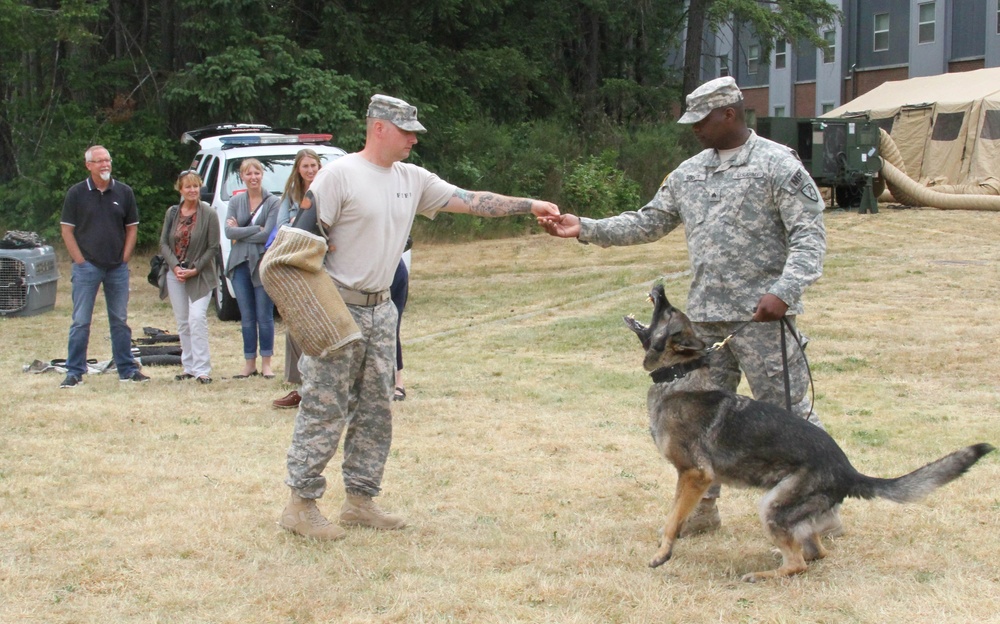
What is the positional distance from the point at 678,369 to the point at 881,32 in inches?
1384

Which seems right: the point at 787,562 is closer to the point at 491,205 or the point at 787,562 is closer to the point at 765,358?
the point at 765,358

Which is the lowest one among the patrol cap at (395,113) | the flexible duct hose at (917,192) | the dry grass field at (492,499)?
the dry grass field at (492,499)

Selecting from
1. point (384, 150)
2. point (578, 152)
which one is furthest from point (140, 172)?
point (384, 150)

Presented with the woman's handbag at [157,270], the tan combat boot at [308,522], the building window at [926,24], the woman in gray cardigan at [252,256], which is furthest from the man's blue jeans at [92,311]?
the building window at [926,24]

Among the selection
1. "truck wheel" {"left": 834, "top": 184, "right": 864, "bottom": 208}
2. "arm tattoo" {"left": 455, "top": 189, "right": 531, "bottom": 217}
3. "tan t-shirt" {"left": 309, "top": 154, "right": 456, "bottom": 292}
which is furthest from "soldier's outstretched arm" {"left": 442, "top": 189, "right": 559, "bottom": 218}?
"truck wheel" {"left": 834, "top": 184, "right": 864, "bottom": 208}

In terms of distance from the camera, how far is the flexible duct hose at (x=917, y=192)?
22.6 metres

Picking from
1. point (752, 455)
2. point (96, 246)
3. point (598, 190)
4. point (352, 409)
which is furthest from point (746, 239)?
point (598, 190)

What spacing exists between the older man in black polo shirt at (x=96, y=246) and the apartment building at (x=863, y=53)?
23.3 meters

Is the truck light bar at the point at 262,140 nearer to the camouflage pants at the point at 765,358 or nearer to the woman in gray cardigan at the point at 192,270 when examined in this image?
the woman in gray cardigan at the point at 192,270

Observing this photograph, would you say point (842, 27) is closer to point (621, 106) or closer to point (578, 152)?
point (621, 106)

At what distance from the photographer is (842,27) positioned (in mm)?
36906

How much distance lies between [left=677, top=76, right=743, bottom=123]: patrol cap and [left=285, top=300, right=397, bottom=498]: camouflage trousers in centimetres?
163

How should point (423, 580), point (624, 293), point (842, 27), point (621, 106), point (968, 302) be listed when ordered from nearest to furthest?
point (423, 580), point (968, 302), point (624, 293), point (621, 106), point (842, 27)

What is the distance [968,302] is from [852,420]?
18.4 feet
